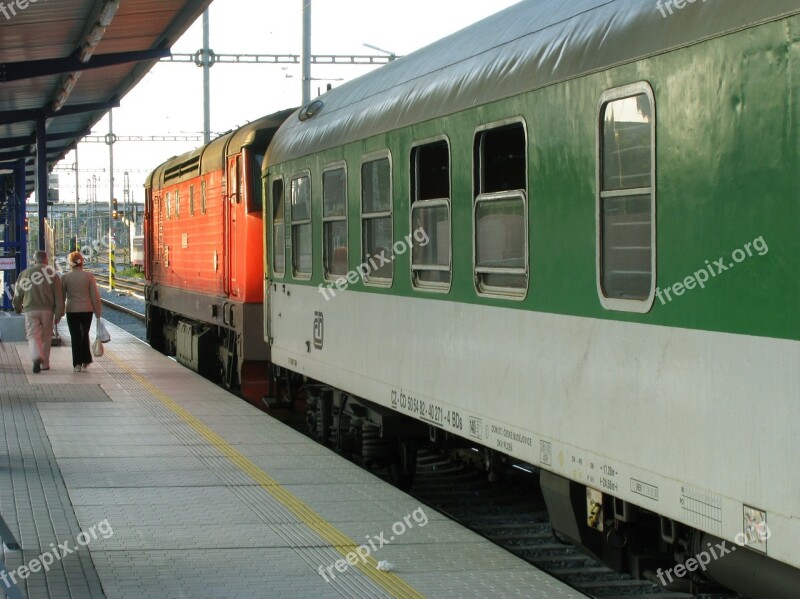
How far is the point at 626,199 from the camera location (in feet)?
18.6

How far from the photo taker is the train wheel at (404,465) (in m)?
10.0

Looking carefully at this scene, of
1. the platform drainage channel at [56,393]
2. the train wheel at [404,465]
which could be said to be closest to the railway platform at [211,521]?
the train wheel at [404,465]

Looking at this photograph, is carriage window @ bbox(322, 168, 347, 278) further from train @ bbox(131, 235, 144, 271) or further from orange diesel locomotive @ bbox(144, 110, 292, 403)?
train @ bbox(131, 235, 144, 271)

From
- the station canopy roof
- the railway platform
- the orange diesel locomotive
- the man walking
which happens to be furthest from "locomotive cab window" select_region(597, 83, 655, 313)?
the man walking

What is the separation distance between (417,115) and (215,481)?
2.99 metres

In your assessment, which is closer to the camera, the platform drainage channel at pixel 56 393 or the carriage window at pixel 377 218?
the carriage window at pixel 377 218

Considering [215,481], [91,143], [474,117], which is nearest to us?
[474,117]

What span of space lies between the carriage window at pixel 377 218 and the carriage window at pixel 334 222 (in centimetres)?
55

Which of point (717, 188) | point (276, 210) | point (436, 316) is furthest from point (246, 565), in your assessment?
point (276, 210)

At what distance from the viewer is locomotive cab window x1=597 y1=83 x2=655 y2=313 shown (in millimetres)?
5449

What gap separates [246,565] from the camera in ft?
21.7

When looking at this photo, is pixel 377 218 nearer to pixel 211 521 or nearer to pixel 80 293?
pixel 211 521

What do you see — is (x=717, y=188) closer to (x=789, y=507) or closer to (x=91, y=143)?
(x=789, y=507)

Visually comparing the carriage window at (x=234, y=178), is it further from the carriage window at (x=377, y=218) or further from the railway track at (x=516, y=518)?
the carriage window at (x=377, y=218)
